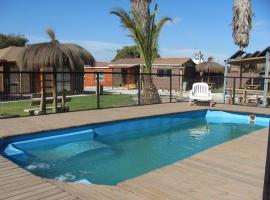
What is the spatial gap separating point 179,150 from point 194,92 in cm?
552

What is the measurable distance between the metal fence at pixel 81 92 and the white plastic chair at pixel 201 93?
1.07 meters

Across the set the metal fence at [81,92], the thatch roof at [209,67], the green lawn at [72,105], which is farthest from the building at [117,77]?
the green lawn at [72,105]

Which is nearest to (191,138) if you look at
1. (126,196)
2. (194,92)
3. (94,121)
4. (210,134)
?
(210,134)

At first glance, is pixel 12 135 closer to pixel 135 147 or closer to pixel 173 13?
pixel 135 147

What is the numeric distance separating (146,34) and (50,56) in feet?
15.4

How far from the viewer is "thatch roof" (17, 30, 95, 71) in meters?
9.97

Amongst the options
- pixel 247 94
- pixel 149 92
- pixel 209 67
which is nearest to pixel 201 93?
pixel 149 92

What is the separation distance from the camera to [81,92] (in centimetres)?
2248

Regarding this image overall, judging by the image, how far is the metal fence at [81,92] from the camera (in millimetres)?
10305

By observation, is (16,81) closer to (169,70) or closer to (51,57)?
(51,57)

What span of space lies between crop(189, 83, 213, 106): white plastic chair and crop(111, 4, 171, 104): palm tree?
187cm

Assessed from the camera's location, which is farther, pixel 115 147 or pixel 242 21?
pixel 242 21

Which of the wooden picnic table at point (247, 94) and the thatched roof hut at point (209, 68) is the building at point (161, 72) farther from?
the wooden picnic table at point (247, 94)

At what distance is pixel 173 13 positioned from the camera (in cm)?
1341
